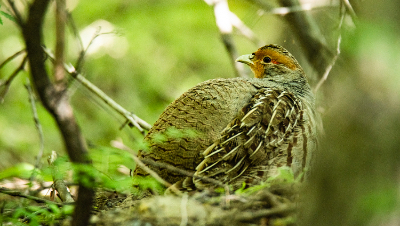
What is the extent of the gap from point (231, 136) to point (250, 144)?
0.19m

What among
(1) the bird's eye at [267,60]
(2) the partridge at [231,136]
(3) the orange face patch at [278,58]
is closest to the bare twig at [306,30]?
(3) the orange face patch at [278,58]

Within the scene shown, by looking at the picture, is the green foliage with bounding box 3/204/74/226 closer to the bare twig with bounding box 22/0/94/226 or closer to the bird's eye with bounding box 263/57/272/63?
the bare twig with bounding box 22/0/94/226

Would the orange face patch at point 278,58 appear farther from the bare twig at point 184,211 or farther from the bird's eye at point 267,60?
the bare twig at point 184,211

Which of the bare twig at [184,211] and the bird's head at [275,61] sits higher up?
the bird's head at [275,61]

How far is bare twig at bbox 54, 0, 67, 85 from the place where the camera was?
1.96 m

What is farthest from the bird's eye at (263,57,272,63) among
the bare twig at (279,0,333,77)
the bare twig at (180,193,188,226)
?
the bare twig at (180,193,188,226)

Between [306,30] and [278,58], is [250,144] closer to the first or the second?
[278,58]

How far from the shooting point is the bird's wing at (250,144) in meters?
3.44

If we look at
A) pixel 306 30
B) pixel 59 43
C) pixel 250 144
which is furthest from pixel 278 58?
pixel 59 43

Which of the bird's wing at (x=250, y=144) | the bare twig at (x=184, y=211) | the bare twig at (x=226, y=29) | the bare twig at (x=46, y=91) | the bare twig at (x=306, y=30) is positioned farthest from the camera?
the bare twig at (x=226, y=29)

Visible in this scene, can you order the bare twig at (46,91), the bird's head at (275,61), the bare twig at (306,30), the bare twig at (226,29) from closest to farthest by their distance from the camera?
the bare twig at (46,91) → the bird's head at (275,61) → the bare twig at (306,30) → the bare twig at (226,29)

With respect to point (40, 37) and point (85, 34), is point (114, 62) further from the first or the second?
point (40, 37)

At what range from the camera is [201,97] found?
3822 mm

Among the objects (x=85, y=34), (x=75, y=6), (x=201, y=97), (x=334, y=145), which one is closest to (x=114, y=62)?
(x=85, y=34)
